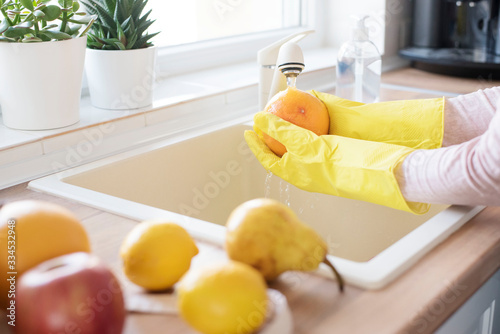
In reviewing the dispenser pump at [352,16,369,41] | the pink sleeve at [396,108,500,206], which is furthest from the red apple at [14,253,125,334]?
the dispenser pump at [352,16,369,41]

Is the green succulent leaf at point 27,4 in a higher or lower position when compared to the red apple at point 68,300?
higher

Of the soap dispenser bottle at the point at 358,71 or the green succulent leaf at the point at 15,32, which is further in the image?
the soap dispenser bottle at the point at 358,71

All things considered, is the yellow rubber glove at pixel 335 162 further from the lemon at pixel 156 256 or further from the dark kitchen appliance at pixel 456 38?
A: the dark kitchen appliance at pixel 456 38

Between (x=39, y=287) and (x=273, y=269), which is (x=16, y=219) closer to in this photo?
(x=39, y=287)

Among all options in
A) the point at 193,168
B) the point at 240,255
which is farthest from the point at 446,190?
the point at 193,168

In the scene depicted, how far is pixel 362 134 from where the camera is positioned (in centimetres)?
104

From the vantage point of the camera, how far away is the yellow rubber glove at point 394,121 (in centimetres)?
98

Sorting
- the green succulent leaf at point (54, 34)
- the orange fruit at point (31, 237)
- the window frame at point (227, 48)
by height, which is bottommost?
the orange fruit at point (31, 237)

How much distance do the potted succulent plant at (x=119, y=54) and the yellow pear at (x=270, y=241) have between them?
61 cm

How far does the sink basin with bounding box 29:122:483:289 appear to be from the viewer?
2.94ft

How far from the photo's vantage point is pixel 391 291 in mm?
601

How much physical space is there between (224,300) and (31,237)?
0.19 meters

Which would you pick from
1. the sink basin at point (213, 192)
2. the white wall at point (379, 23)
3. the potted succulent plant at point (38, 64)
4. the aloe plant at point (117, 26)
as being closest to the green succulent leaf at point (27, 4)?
the potted succulent plant at point (38, 64)

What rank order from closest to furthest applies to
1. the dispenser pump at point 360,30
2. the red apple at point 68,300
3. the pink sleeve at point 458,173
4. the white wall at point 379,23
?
the red apple at point 68,300 → the pink sleeve at point 458,173 → the dispenser pump at point 360,30 → the white wall at point 379,23
